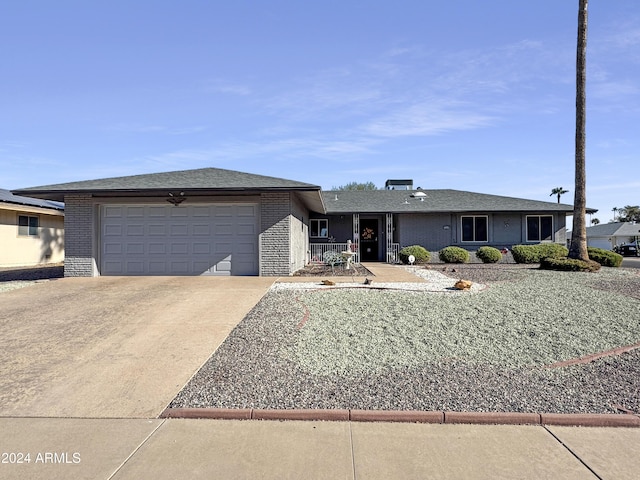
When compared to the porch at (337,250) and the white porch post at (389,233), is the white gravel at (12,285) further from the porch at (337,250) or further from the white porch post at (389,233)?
the white porch post at (389,233)

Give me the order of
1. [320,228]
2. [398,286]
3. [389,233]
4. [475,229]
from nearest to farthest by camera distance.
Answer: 1. [398,286]
2. [475,229]
3. [389,233]
4. [320,228]

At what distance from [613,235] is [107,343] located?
1940 inches

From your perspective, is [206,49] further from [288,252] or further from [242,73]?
[288,252]

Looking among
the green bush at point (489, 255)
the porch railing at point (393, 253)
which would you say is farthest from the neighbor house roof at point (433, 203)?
the green bush at point (489, 255)

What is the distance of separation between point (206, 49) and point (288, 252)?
6.64m

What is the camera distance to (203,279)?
12.6m

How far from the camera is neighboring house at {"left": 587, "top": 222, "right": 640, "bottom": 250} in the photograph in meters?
41.8

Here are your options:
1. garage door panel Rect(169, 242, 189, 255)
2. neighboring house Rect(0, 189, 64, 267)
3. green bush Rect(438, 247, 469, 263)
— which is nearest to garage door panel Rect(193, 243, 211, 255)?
garage door panel Rect(169, 242, 189, 255)

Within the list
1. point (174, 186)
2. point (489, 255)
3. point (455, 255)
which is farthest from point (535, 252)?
point (174, 186)

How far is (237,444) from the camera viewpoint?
3299 mm

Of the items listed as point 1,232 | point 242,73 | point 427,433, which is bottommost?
point 427,433

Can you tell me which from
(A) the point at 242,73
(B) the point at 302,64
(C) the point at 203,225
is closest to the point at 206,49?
(A) the point at 242,73

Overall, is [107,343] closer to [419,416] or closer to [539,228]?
[419,416]

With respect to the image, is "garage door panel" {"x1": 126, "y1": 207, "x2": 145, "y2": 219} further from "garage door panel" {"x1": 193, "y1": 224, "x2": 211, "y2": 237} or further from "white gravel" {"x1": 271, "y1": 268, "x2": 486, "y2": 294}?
"white gravel" {"x1": 271, "y1": 268, "x2": 486, "y2": 294}
